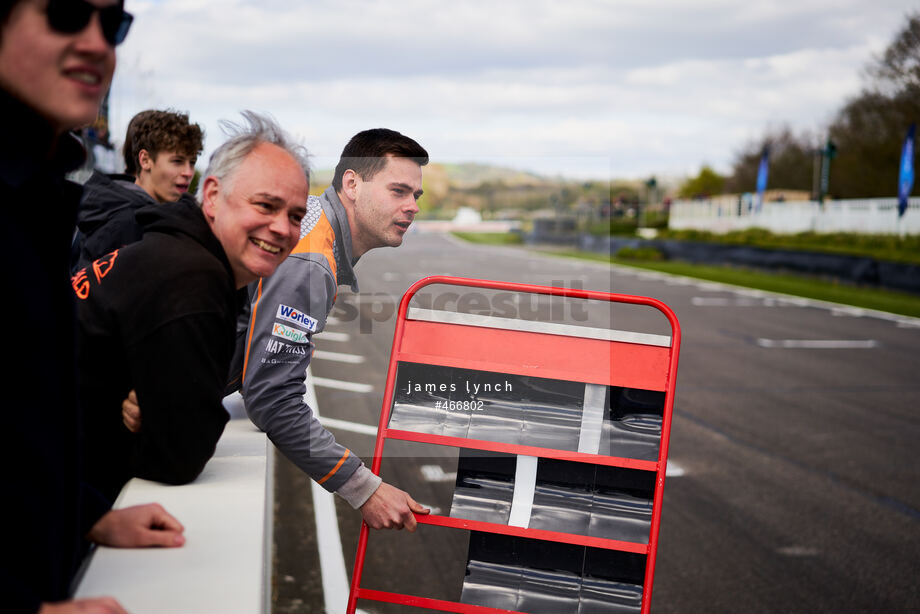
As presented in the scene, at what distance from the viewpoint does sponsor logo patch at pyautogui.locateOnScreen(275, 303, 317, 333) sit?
2486 millimetres

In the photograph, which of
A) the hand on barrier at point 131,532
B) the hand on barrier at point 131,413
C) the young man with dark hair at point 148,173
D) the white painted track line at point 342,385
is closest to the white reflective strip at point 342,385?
the white painted track line at point 342,385

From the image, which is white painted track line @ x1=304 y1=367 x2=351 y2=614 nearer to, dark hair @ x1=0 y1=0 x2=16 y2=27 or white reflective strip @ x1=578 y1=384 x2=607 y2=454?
white reflective strip @ x1=578 y1=384 x2=607 y2=454

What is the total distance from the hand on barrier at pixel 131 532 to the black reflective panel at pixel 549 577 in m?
1.27

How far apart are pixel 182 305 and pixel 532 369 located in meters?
1.29

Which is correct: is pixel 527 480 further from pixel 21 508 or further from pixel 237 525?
pixel 21 508

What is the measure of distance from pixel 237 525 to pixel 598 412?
1.33 meters

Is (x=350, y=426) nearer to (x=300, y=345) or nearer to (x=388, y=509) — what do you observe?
(x=388, y=509)

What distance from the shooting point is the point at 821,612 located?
4.29 m

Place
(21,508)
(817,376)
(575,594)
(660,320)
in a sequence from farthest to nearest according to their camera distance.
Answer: (660,320) < (817,376) < (575,594) < (21,508)

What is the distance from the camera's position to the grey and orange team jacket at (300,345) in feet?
8.20

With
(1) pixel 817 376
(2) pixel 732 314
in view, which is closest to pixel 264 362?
(1) pixel 817 376

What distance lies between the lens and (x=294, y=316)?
2494 mm

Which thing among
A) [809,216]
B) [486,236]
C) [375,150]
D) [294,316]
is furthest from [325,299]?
[809,216]

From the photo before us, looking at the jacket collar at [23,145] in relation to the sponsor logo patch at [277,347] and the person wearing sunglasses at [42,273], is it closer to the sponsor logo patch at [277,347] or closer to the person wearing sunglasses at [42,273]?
the person wearing sunglasses at [42,273]
